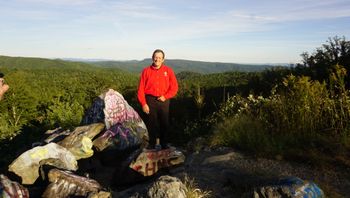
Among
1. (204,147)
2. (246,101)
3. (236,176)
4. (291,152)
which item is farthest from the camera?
(246,101)

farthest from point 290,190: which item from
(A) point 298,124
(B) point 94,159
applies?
(B) point 94,159

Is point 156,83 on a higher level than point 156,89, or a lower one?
higher

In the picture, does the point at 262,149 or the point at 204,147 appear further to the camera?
the point at 204,147

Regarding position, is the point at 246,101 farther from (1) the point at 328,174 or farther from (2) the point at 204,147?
(1) the point at 328,174

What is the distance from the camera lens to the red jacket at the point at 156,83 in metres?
7.38

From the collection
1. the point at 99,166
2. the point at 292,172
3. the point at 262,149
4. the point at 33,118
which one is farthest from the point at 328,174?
the point at 33,118

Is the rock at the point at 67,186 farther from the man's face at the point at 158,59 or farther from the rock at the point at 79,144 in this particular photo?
the man's face at the point at 158,59

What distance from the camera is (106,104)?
869cm

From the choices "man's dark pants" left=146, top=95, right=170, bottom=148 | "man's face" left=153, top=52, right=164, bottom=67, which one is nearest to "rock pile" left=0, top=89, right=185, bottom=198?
"man's dark pants" left=146, top=95, right=170, bottom=148

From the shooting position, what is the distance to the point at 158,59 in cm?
721

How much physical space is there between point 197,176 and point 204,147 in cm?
170

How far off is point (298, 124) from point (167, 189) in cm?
315

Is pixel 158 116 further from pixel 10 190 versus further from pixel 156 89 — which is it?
pixel 10 190

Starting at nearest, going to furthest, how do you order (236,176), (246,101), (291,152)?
(236,176) → (291,152) → (246,101)
